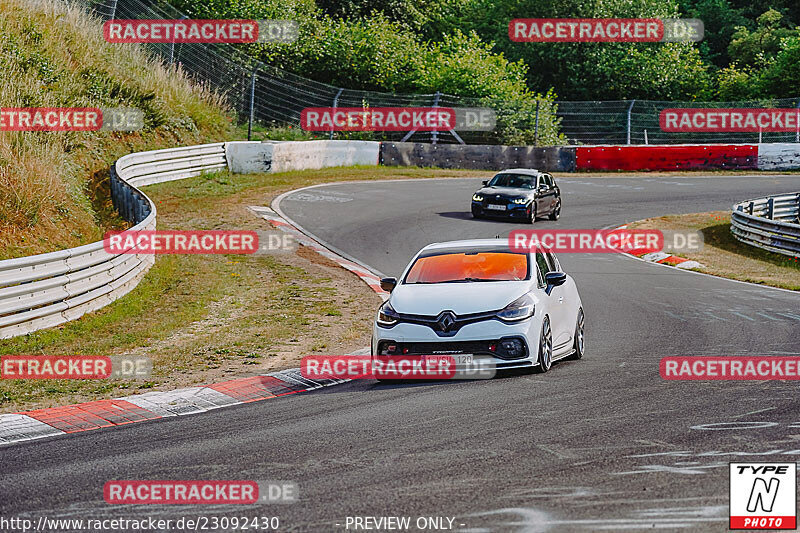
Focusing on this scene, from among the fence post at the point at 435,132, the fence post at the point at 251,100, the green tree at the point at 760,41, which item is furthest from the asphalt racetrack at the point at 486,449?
the green tree at the point at 760,41

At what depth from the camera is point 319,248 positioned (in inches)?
871

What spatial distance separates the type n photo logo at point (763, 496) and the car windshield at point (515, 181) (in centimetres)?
2156

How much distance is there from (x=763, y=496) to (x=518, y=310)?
4.87 m

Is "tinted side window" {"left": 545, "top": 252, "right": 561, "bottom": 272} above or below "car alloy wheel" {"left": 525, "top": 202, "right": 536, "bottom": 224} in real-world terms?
above

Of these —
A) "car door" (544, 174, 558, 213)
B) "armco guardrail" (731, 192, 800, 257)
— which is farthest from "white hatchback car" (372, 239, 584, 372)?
"car door" (544, 174, 558, 213)

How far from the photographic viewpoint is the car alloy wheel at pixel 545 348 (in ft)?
35.3

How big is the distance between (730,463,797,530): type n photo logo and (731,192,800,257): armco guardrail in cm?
1880

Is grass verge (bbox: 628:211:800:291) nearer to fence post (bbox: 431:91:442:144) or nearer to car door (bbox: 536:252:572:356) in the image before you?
car door (bbox: 536:252:572:356)

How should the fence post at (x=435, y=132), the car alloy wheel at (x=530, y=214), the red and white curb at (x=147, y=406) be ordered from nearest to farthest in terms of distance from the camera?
the red and white curb at (x=147, y=406) → the car alloy wheel at (x=530, y=214) → the fence post at (x=435, y=132)

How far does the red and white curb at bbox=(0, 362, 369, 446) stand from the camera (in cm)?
889

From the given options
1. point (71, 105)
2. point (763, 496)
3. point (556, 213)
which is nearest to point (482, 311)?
point (763, 496)

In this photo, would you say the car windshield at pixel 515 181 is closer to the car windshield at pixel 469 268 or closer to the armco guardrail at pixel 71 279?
the armco guardrail at pixel 71 279

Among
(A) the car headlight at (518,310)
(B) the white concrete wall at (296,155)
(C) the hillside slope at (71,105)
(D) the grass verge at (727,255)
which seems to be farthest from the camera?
(B) the white concrete wall at (296,155)

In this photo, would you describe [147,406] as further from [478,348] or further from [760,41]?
[760,41]
